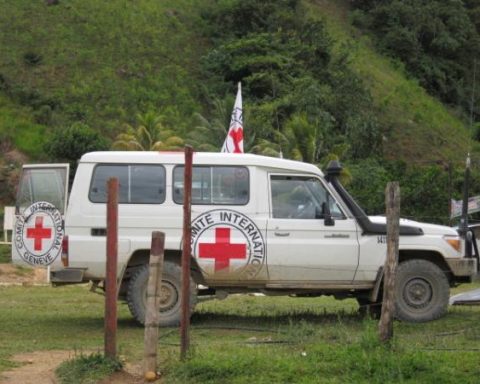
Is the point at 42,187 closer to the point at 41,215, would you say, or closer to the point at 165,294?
the point at 41,215

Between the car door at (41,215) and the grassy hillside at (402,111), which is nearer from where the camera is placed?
the car door at (41,215)

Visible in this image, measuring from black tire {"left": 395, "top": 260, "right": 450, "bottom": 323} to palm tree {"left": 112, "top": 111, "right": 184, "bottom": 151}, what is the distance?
903 inches

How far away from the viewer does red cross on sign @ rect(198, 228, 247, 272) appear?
11.3 m

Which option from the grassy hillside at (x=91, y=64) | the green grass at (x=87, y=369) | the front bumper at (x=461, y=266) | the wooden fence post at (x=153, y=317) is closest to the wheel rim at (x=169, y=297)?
the green grass at (x=87, y=369)

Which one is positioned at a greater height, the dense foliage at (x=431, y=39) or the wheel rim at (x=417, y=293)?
the dense foliage at (x=431, y=39)

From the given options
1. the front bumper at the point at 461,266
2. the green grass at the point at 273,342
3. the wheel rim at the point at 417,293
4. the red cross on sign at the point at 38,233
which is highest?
the red cross on sign at the point at 38,233

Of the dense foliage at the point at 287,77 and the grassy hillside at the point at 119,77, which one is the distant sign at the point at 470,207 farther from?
the grassy hillside at the point at 119,77

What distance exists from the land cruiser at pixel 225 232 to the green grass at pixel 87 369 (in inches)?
118

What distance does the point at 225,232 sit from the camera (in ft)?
37.3

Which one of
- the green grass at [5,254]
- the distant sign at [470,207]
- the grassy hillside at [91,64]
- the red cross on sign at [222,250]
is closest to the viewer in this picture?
the red cross on sign at [222,250]

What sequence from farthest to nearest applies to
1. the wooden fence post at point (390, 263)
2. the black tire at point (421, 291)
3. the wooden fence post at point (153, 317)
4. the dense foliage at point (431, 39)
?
the dense foliage at point (431, 39)
the black tire at point (421, 291)
the wooden fence post at point (390, 263)
the wooden fence post at point (153, 317)

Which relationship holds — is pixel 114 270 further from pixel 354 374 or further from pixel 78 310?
pixel 78 310

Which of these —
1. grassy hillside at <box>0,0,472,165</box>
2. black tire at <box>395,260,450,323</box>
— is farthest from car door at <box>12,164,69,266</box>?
grassy hillside at <box>0,0,472,165</box>

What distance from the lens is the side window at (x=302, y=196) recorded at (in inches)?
459
